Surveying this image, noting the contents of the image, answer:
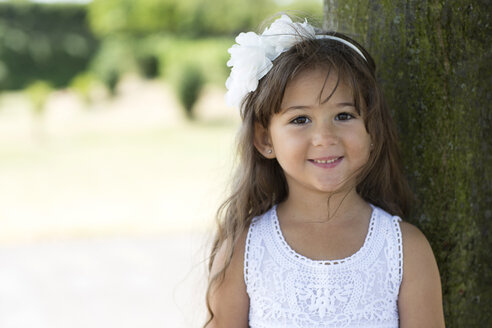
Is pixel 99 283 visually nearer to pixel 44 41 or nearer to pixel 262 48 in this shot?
pixel 262 48

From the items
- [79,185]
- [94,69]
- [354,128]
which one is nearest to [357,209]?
[354,128]

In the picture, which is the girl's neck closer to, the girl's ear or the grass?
the girl's ear

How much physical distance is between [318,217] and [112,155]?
10.8m

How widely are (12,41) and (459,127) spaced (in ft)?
72.8

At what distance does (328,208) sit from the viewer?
5.89 feet

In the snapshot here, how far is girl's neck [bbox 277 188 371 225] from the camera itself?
1795 millimetres

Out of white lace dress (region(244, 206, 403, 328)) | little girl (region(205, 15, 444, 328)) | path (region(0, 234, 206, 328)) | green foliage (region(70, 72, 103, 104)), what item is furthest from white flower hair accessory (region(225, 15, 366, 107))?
green foliage (region(70, 72, 103, 104))

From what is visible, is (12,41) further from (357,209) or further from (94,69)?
(357,209)

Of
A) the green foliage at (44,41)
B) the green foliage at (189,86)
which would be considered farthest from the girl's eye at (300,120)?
the green foliage at (44,41)

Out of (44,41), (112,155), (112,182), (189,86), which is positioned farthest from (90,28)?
(112,182)

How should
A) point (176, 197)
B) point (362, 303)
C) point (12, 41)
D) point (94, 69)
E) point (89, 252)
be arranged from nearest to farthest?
point (362, 303) < point (89, 252) < point (176, 197) < point (94, 69) < point (12, 41)

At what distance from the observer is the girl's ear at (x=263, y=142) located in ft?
5.99

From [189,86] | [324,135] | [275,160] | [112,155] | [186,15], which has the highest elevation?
[324,135]

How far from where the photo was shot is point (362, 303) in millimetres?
1680
